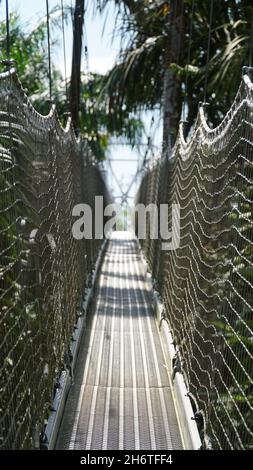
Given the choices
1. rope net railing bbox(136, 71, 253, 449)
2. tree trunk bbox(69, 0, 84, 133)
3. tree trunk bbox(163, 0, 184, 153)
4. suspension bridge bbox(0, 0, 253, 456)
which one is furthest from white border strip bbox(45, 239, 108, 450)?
tree trunk bbox(69, 0, 84, 133)

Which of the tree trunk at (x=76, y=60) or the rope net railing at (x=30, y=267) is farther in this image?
the tree trunk at (x=76, y=60)

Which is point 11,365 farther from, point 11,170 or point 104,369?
point 104,369

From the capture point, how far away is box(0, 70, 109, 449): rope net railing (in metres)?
2.28

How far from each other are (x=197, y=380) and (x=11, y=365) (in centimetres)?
112

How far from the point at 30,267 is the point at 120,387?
4.78 ft

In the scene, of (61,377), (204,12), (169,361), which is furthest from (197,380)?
(204,12)

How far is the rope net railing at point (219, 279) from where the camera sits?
2.44 meters

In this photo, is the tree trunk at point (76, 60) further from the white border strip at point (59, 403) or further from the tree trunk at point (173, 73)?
the white border strip at point (59, 403)

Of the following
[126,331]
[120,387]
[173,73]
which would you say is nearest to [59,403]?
[120,387]

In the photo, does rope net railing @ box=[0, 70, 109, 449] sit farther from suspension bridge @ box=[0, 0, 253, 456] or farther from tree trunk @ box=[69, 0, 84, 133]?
tree trunk @ box=[69, 0, 84, 133]

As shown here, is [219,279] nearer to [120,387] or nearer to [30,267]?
[30,267]

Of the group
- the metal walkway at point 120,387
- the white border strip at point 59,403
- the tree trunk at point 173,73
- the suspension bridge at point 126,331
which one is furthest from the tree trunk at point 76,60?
the white border strip at point 59,403

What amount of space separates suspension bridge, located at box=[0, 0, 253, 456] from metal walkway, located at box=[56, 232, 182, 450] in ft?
0.03
